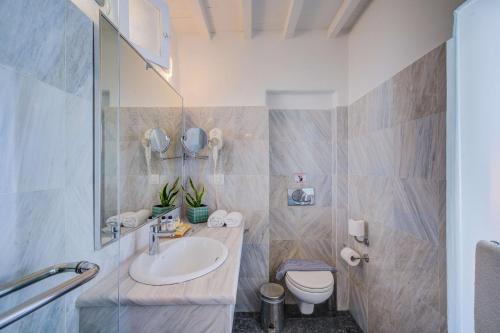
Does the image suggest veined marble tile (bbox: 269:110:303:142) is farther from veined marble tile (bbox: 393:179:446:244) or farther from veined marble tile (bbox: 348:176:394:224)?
veined marble tile (bbox: 393:179:446:244)

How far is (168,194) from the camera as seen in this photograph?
1631 millimetres

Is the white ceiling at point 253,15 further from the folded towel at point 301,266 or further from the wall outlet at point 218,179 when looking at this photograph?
the folded towel at point 301,266

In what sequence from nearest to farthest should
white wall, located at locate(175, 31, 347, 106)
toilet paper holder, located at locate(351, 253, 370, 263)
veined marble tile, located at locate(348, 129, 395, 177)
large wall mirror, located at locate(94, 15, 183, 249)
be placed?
1. large wall mirror, located at locate(94, 15, 183, 249)
2. veined marble tile, located at locate(348, 129, 395, 177)
3. toilet paper holder, located at locate(351, 253, 370, 263)
4. white wall, located at locate(175, 31, 347, 106)

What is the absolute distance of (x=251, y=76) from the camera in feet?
6.51

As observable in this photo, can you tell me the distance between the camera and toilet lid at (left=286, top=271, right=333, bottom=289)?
1.66 metres

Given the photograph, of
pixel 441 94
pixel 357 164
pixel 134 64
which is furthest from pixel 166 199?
pixel 441 94

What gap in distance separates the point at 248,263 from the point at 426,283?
132 cm

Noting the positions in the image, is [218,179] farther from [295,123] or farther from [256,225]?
[295,123]

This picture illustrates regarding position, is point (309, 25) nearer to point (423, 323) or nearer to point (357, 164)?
point (357, 164)

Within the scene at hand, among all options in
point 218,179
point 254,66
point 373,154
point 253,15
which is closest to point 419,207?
point 373,154

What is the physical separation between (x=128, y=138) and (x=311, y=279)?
175 centimetres

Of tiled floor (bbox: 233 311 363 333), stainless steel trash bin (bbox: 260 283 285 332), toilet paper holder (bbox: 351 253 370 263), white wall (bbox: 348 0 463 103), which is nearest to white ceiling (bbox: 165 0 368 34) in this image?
white wall (bbox: 348 0 463 103)

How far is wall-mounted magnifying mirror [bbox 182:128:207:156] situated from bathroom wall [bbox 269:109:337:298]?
0.70 metres

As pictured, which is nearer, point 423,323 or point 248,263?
point 423,323
